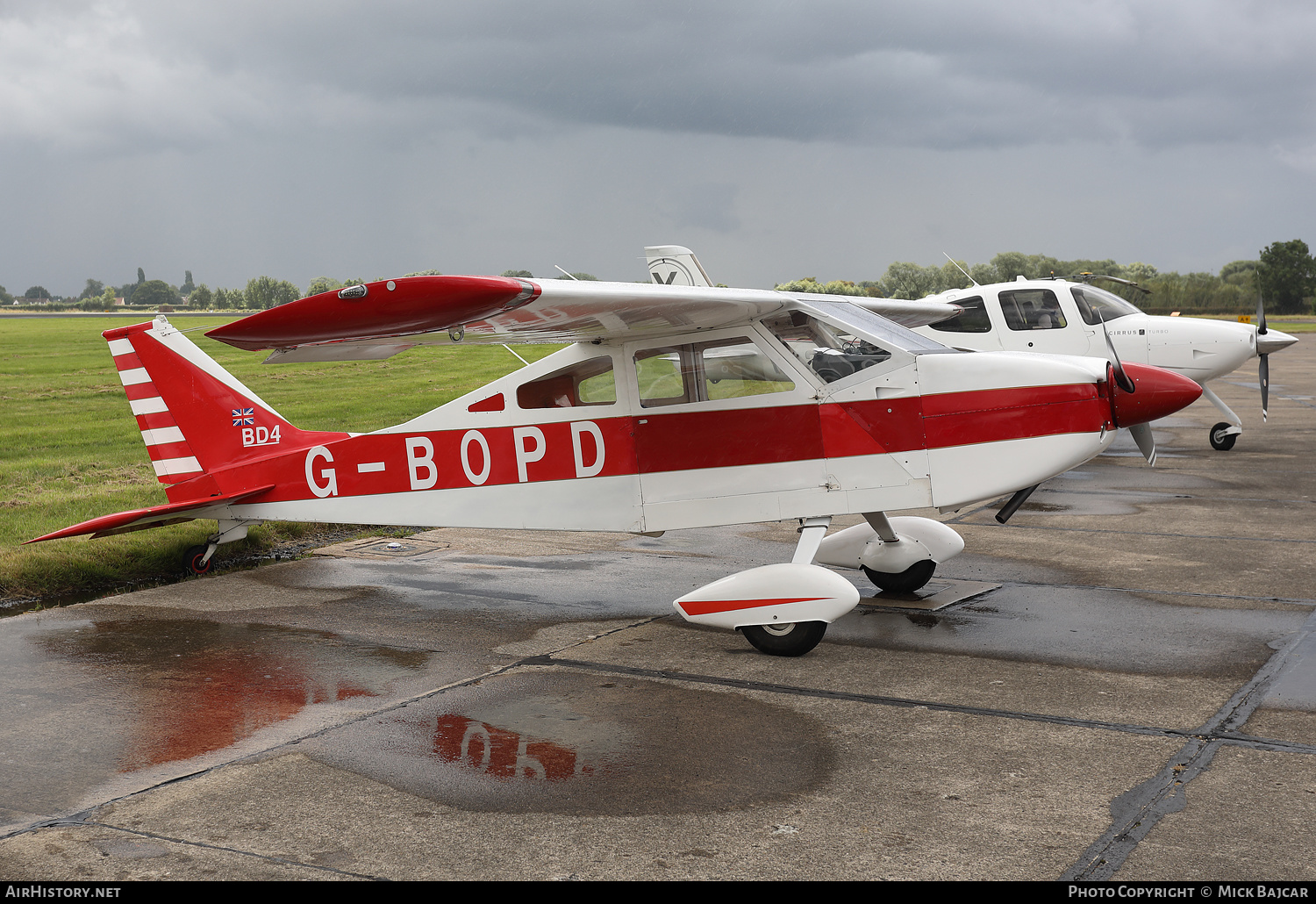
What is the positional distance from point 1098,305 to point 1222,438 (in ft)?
9.66

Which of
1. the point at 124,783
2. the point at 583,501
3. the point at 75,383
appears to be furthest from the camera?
the point at 75,383

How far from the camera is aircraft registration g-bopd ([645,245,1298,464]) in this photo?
13.9m

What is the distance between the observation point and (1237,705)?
16.9ft

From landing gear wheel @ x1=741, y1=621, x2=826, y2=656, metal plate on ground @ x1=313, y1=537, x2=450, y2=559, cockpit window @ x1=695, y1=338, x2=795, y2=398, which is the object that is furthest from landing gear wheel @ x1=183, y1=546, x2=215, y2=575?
landing gear wheel @ x1=741, y1=621, x2=826, y2=656

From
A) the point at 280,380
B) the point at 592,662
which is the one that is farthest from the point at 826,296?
the point at 280,380

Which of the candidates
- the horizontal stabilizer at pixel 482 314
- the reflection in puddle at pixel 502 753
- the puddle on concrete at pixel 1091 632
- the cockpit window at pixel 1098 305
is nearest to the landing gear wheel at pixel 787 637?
the puddle on concrete at pixel 1091 632

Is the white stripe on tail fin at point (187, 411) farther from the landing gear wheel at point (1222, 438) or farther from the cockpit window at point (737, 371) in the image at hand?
the landing gear wheel at point (1222, 438)

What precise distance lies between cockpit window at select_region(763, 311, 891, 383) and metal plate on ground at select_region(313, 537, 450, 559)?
433cm

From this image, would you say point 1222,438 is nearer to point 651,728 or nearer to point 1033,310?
point 1033,310

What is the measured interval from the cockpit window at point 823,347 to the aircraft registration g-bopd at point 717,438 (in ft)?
0.04

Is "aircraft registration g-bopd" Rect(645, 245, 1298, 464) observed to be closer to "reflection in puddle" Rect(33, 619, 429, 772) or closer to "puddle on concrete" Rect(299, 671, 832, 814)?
"puddle on concrete" Rect(299, 671, 832, 814)

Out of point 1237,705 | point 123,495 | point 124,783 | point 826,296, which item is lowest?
point 1237,705
